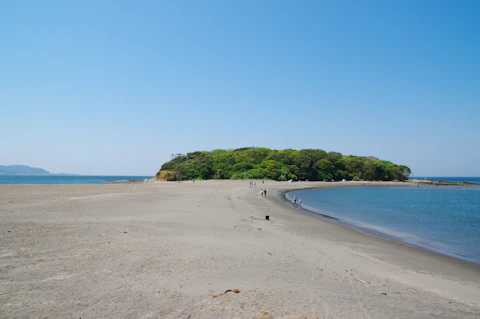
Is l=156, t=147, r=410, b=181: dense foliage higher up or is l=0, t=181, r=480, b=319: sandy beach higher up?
l=156, t=147, r=410, b=181: dense foliage

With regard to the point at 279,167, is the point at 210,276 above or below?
below

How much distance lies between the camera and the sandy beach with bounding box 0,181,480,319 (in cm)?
514

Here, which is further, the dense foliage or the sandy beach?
the dense foliage

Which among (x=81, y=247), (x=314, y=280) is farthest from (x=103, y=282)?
(x=314, y=280)

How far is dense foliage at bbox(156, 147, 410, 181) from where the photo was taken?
9912 cm

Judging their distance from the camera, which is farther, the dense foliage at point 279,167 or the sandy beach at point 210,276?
the dense foliage at point 279,167

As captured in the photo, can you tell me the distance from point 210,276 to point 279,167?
96.6 meters

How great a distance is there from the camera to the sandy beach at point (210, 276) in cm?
514

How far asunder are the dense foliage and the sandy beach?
82937 millimetres

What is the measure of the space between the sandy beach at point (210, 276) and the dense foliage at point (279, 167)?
82937mm

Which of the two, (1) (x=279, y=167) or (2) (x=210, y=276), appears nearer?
(2) (x=210, y=276)

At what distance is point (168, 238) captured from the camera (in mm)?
10594

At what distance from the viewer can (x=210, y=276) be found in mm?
6785

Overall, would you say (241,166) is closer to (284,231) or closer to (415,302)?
(284,231)
